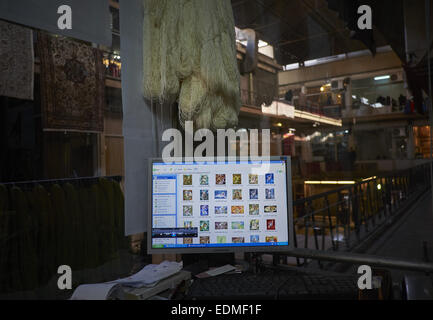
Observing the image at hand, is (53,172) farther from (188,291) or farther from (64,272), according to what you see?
(188,291)

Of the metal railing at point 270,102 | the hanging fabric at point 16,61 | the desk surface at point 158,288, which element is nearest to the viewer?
the desk surface at point 158,288

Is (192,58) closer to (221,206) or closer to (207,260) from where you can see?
(221,206)

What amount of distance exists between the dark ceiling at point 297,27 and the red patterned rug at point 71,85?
0.83 meters

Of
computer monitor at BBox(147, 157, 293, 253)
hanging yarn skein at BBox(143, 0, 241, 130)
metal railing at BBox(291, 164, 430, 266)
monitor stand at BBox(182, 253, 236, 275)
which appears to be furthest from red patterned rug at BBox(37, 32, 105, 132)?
metal railing at BBox(291, 164, 430, 266)

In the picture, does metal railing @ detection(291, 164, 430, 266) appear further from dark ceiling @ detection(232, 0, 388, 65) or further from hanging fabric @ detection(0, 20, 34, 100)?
hanging fabric @ detection(0, 20, 34, 100)

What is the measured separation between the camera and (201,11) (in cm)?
97

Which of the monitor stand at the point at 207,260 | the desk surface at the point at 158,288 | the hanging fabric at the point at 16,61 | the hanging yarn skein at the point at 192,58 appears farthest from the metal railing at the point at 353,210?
the hanging fabric at the point at 16,61

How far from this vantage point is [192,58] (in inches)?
37.5

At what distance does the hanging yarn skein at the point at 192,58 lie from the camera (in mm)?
955

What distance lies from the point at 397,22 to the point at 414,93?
35 cm

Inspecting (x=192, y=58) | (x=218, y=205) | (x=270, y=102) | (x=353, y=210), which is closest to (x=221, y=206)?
(x=218, y=205)

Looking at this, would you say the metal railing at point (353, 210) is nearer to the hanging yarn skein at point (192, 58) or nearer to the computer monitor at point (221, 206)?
the computer monitor at point (221, 206)

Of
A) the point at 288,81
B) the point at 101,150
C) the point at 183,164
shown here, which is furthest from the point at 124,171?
the point at 288,81

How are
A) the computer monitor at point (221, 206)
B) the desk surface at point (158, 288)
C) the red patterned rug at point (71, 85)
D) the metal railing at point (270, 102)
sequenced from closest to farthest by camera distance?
the desk surface at point (158, 288)
the computer monitor at point (221, 206)
the red patterned rug at point (71, 85)
the metal railing at point (270, 102)
